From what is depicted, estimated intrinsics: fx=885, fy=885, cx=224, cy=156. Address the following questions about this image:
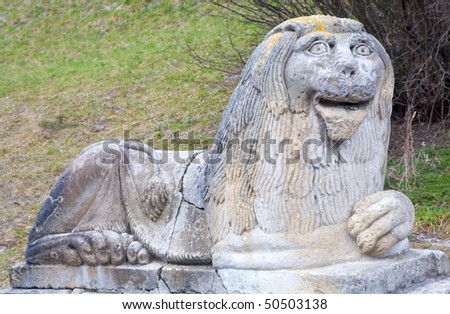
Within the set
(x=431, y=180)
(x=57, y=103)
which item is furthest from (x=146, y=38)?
(x=431, y=180)

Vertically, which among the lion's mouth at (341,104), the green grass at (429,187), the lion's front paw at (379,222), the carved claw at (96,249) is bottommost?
the green grass at (429,187)

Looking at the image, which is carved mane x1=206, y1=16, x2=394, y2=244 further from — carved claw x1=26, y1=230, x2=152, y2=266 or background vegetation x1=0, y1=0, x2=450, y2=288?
background vegetation x1=0, y1=0, x2=450, y2=288

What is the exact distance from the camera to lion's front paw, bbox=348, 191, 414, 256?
429 cm

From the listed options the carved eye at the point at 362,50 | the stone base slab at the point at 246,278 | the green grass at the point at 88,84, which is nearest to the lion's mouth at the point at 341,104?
the carved eye at the point at 362,50

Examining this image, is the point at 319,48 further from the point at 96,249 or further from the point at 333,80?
the point at 96,249

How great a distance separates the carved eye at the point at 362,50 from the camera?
442 centimetres

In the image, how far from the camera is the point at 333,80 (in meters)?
4.26

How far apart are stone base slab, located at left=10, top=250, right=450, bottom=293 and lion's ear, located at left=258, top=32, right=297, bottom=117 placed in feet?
2.66

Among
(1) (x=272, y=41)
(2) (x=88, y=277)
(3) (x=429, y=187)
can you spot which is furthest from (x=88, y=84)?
(1) (x=272, y=41)

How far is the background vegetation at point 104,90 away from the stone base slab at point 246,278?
6.95 ft

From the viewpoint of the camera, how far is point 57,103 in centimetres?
1215

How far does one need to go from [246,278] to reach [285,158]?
2.03ft

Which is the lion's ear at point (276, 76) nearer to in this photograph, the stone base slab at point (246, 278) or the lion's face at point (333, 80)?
the lion's face at point (333, 80)

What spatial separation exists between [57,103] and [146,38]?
2.54 metres
